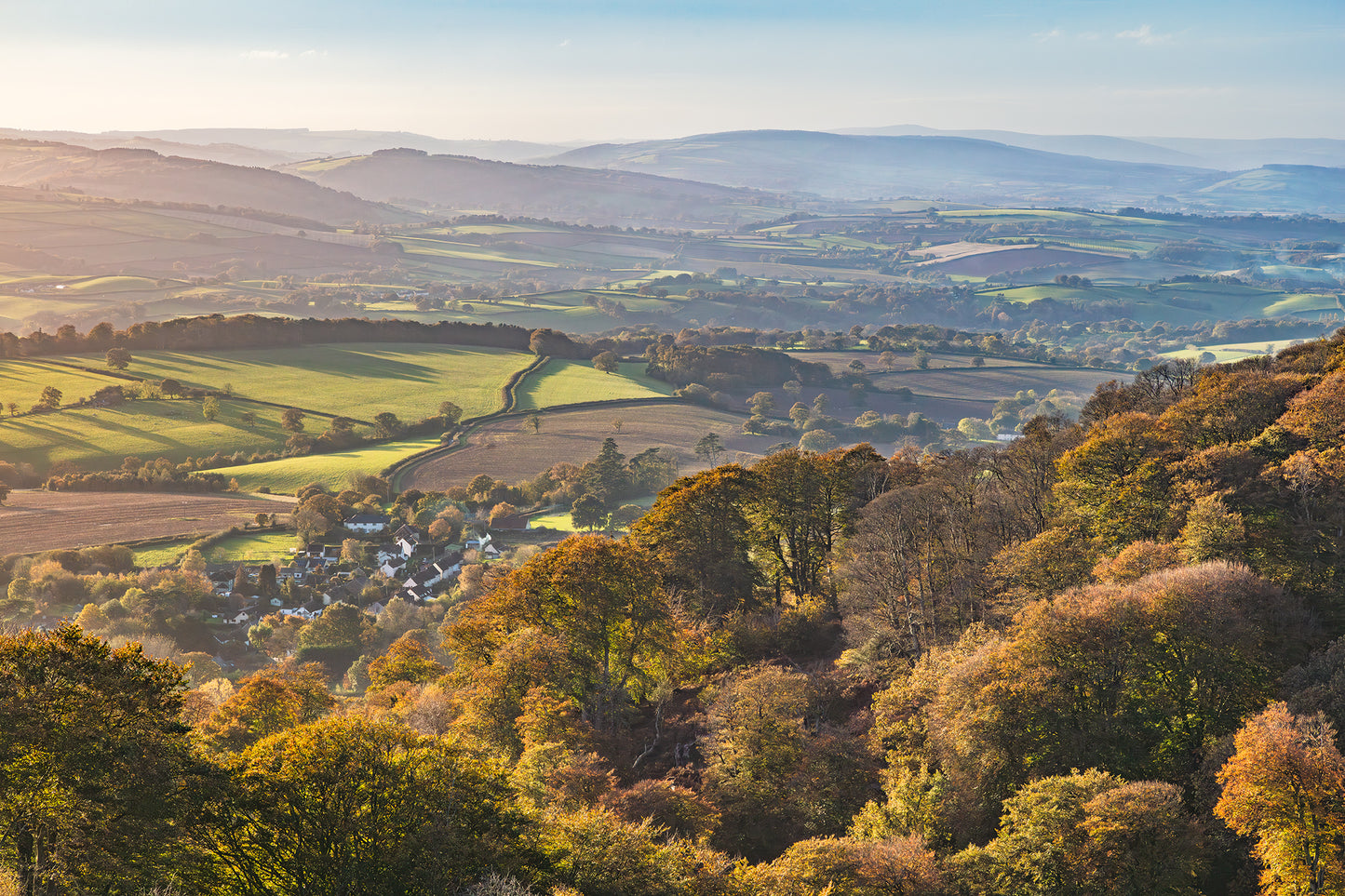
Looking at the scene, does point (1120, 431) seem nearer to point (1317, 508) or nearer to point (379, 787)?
point (1317, 508)

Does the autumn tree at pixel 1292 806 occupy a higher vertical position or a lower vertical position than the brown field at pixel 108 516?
higher

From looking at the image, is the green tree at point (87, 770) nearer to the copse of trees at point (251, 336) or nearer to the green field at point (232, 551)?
the green field at point (232, 551)

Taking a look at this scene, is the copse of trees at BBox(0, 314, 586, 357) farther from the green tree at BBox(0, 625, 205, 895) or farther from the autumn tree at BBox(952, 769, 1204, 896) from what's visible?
the autumn tree at BBox(952, 769, 1204, 896)

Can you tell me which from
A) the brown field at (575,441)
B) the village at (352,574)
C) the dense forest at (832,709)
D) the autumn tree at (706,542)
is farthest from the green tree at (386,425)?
the autumn tree at (706,542)

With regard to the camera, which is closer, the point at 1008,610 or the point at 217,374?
the point at 1008,610

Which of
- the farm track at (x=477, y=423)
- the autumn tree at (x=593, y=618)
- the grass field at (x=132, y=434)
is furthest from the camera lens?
the farm track at (x=477, y=423)

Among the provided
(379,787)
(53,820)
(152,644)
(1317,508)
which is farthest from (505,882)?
(152,644)

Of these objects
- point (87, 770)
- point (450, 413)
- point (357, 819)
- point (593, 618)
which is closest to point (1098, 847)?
point (357, 819)
